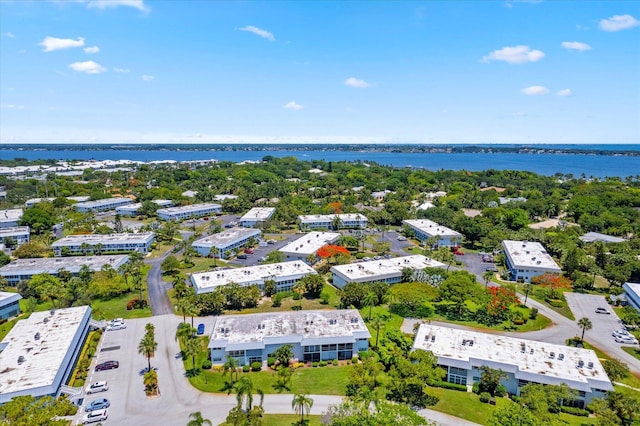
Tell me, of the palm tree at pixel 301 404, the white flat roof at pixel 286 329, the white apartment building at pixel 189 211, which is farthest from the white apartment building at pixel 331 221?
the palm tree at pixel 301 404

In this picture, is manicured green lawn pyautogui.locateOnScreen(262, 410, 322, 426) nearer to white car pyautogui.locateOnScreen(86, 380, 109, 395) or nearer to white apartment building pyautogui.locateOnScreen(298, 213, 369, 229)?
white car pyautogui.locateOnScreen(86, 380, 109, 395)

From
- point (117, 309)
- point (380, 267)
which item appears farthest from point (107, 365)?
point (380, 267)

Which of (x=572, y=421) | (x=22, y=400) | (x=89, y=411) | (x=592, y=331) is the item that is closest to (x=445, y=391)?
(x=572, y=421)

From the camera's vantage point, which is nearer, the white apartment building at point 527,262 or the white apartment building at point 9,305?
the white apartment building at point 9,305

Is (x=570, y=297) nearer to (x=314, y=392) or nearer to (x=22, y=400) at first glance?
(x=314, y=392)

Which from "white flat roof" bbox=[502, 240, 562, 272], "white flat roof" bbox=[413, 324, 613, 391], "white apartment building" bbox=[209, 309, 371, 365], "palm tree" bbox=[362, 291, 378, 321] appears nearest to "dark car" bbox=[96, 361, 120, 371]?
"white apartment building" bbox=[209, 309, 371, 365]

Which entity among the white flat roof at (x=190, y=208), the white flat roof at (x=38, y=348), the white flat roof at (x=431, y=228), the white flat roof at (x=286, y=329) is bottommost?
the white flat roof at (x=286, y=329)

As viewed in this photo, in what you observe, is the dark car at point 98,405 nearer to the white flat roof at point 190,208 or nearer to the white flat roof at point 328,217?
the white flat roof at point 328,217
